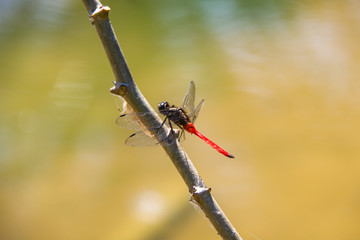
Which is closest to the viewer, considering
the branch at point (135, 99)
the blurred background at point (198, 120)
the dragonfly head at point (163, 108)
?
the branch at point (135, 99)

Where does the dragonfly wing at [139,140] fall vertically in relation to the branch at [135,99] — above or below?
above

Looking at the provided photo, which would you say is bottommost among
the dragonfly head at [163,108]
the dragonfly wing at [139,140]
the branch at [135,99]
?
the branch at [135,99]

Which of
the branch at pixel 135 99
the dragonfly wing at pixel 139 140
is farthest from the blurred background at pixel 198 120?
the branch at pixel 135 99

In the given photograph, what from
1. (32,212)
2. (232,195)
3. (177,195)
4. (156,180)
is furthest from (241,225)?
(32,212)

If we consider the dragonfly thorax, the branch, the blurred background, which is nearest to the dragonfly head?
the dragonfly thorax

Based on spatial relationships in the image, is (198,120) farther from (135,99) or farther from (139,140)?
(135,99)

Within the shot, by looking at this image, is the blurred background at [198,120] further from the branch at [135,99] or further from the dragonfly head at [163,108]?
the branch at [135,99]

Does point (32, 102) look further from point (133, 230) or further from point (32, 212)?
point (133, 230)

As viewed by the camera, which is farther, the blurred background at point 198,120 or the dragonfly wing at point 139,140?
the blurred background at point 198,120
